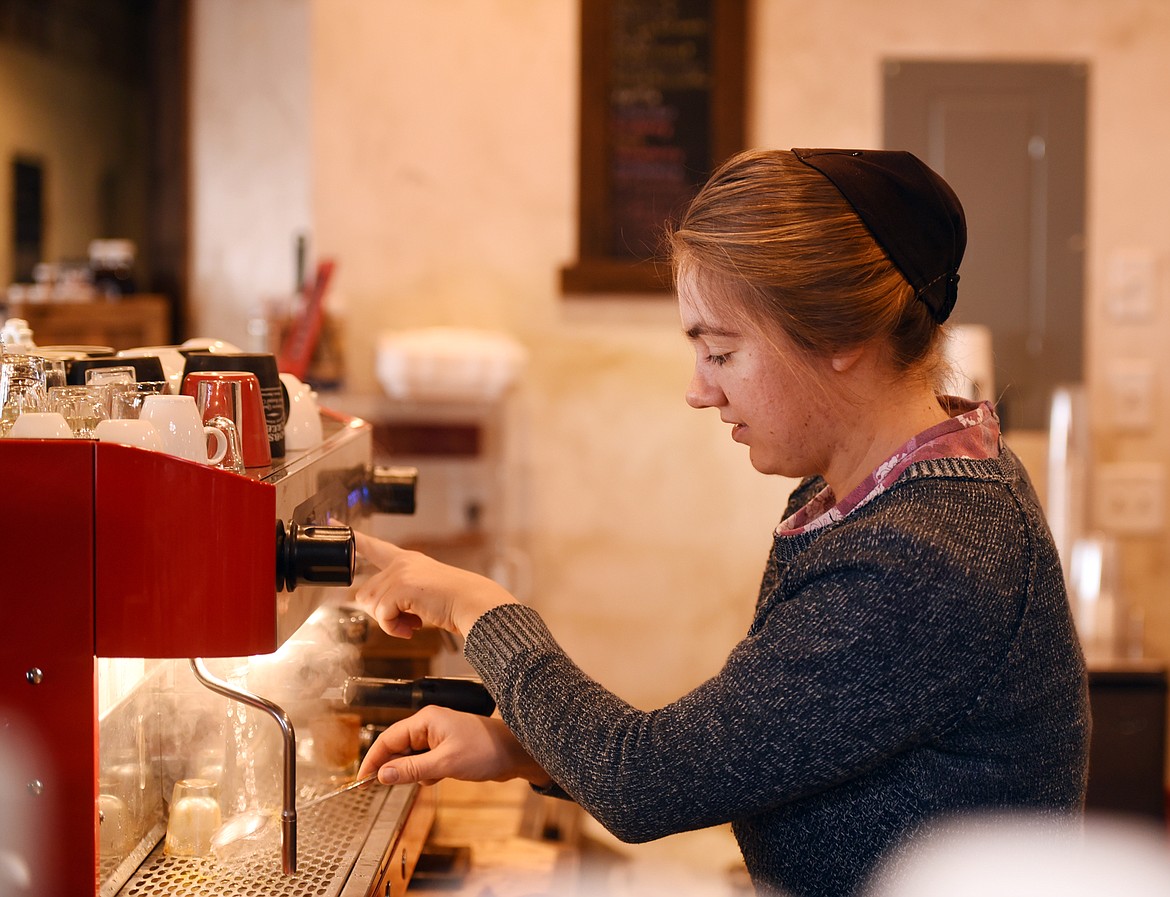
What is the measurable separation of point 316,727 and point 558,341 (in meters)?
2.34

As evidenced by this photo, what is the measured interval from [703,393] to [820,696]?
332 millimetres

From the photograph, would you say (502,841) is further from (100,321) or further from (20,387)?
(100,321)

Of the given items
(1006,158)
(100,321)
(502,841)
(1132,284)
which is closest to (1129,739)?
(1132,284)

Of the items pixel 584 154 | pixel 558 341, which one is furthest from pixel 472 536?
pixel 584 154

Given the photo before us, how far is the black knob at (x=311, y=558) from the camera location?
1.08 meters

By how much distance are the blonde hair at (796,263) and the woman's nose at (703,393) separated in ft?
0.27

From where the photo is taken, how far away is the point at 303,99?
15.4 feet

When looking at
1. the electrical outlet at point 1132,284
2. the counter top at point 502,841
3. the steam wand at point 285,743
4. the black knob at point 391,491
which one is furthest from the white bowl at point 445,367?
the steam wand at point 285,743

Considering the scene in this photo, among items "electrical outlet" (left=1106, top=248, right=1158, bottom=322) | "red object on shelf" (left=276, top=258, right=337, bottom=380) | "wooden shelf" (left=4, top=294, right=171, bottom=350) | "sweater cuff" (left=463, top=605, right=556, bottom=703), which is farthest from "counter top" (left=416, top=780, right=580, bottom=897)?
"wooden shelf" (left=4, top=294, right=171, bottom=350)

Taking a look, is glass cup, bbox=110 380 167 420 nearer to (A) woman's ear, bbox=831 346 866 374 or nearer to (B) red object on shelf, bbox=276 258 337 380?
(A) woman's ear, bbox=831 346 866 374

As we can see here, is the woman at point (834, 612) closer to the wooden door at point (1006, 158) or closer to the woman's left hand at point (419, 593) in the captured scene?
the woman's left hand at point (419, 593)

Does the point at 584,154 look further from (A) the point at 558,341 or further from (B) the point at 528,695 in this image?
(B) the point at 528,695

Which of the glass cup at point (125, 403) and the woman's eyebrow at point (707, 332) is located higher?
the woman's eyebrow at point (707, 332)

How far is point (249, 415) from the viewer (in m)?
1.22
